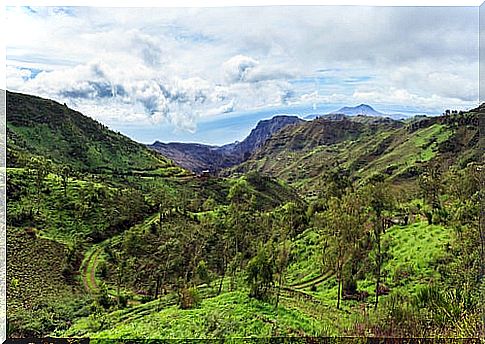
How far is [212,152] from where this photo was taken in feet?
18.3

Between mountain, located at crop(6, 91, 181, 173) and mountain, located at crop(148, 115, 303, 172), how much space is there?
1.38ft

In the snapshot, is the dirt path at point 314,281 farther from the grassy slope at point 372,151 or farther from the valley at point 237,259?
the grassy slope at point 372,151

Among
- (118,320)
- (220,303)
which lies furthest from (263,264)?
(118,320)

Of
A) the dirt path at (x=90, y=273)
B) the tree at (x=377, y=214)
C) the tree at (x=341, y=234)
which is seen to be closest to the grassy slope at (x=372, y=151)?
the tree at (x=377, y=214)

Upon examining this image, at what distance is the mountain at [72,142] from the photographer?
6617 millimetres

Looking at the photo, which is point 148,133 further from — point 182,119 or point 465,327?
point 465,327

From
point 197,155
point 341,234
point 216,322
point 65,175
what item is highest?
point 197,155

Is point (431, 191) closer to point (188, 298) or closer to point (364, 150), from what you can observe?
point (188, 298)

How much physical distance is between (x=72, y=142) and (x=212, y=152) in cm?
633

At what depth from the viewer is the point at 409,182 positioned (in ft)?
22.7

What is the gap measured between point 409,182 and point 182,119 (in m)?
3.69

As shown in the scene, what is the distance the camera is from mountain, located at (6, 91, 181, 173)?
21.7 feet

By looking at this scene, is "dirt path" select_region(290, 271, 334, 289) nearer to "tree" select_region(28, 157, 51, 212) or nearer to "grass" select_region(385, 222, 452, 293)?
"grass" select_region(385, 222, 452, 293)

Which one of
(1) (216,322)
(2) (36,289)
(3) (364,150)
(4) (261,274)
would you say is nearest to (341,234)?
(4) (261,274)
